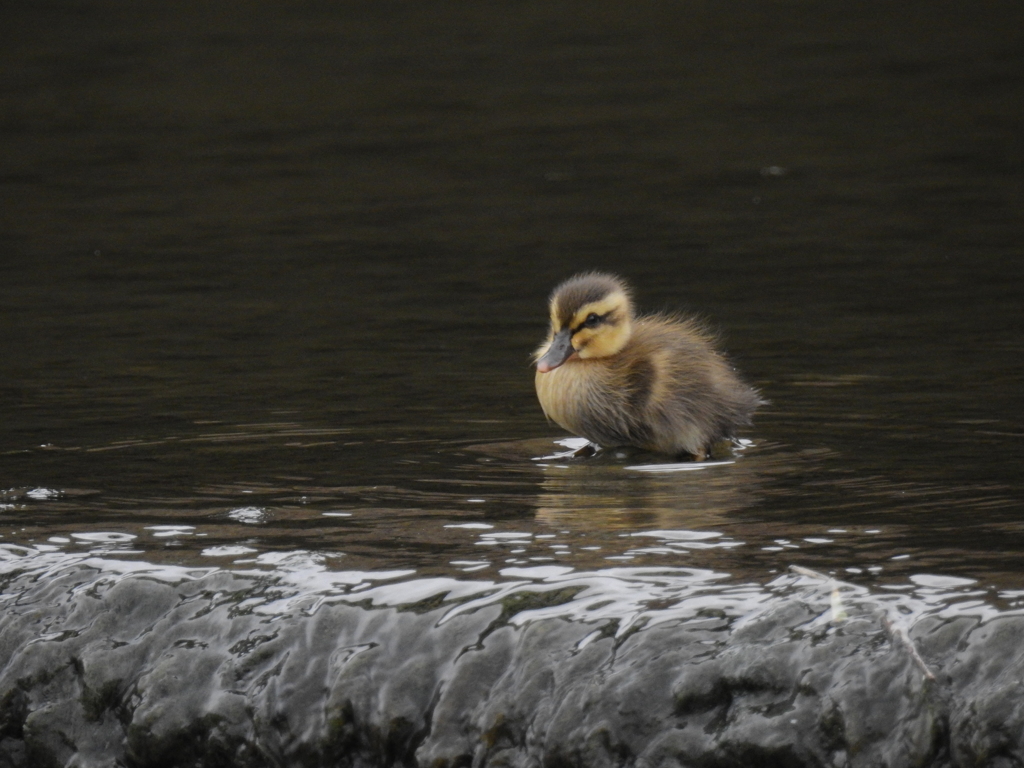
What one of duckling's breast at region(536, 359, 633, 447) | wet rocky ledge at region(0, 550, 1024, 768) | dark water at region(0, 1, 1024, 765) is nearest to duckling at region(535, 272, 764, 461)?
duckling's breast at region(536, 359, 633, 447)

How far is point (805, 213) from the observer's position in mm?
10656

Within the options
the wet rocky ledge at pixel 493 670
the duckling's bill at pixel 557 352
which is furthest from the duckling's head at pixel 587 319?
the wet rocky ledge at pixel 493 670

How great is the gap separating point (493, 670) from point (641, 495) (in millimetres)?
1373

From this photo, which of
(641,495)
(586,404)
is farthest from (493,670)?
(586,404)

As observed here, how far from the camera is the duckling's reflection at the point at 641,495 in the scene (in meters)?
4.37

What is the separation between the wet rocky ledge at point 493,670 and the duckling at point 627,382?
72.9 inches

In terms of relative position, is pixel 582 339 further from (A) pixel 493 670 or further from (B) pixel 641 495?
(A) pixel 493 670

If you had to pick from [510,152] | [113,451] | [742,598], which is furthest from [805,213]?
[742,598]

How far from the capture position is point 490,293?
849 centimetres

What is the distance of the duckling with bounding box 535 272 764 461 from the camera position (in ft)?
18.4

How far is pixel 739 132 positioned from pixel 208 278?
21.4 feet

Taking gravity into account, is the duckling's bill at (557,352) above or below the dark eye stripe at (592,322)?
below

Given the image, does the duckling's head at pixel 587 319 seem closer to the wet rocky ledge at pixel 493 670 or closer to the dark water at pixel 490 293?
the dark water at pixel 490 293

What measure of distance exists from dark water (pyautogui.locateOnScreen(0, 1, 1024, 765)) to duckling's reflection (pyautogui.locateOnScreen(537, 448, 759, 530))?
0.02 m
